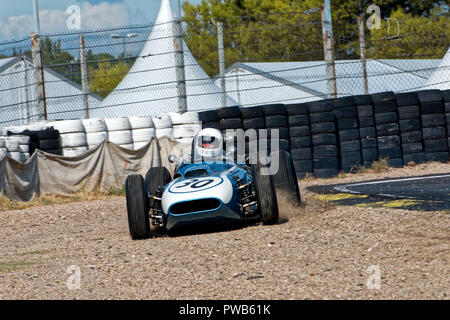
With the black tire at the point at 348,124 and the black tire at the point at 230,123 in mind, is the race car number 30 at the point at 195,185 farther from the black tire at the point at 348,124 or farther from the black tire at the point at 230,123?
the black tire at the point at 348,124

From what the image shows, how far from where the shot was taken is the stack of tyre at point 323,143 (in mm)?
15367

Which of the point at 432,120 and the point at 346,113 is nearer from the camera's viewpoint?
the point at 346,113

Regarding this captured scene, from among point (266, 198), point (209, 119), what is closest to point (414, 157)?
point (209, 119)

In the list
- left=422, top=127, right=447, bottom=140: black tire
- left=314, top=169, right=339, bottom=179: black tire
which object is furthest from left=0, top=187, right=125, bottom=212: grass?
left=422, top=127, right=447, bottom=140: black tire

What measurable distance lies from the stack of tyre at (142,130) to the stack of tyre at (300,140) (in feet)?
9.57

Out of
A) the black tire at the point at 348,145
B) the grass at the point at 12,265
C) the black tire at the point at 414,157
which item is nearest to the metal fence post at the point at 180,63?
the black tire at the point at 348,145

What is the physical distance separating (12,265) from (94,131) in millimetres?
8170

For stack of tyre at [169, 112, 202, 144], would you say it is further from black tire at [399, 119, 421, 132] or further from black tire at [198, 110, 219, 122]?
black tire at [399, 119, 421, 132]

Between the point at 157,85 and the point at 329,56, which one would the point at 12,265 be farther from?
the point at 329,56

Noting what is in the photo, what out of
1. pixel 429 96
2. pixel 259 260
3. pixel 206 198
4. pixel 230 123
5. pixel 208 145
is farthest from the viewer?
pixel 429 96

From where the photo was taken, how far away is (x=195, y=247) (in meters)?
7.30

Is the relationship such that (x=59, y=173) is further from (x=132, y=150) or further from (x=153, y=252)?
(x=153, y=252)

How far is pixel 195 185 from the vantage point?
330 inches
